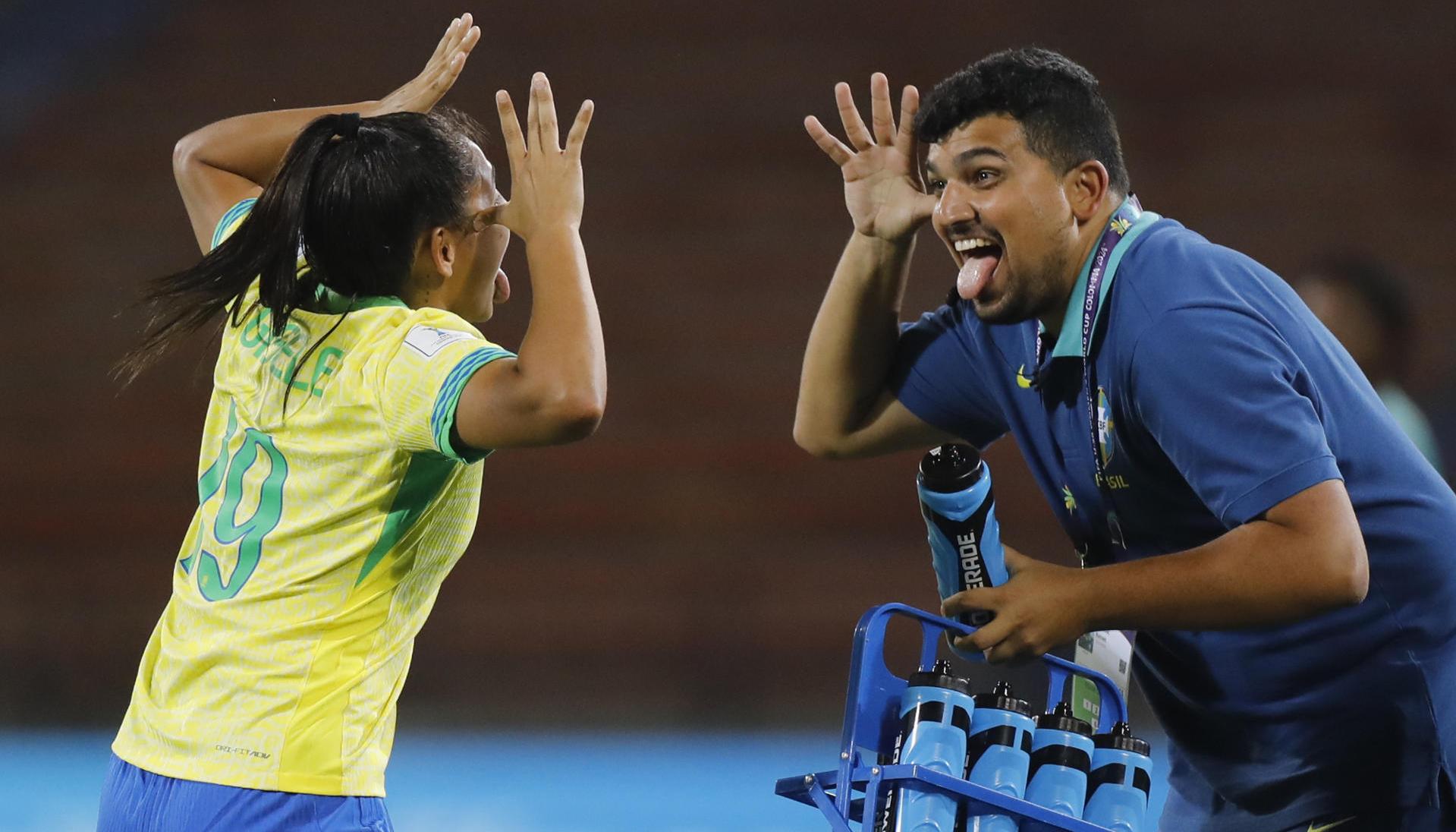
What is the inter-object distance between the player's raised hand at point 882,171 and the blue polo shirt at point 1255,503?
353 mm

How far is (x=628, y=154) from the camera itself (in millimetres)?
7184

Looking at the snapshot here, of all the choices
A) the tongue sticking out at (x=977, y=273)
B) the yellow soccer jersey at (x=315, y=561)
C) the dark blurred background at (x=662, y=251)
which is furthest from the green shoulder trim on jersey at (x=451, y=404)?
the dark blurred background at (x=662, y=251)

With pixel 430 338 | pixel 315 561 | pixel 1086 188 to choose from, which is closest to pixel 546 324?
pixel 430 338

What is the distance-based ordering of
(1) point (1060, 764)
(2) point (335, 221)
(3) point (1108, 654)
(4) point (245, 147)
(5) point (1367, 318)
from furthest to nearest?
(5) point (1367, 318), (4) point (245, 147), (3) point (1108, 654), (2) point (335, 221), (1) point (1060, 764)

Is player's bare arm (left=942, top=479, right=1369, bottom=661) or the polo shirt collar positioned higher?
the polo shirt collar

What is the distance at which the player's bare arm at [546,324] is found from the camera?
1.66 meters

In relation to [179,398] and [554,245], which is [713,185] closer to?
[179,398]

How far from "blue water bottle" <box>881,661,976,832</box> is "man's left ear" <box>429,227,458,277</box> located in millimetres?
795

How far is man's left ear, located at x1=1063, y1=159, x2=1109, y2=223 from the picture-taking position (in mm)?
2084

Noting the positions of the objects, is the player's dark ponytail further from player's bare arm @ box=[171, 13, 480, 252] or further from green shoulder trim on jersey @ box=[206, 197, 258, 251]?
player's bare arm @ box=[171, 13, 480, 252]

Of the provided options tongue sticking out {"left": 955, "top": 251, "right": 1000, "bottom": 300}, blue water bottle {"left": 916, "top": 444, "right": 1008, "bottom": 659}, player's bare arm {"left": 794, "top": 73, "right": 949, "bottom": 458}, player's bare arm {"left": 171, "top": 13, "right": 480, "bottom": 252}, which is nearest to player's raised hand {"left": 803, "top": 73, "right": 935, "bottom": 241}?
player's bare arm {"left": 794, "top": 73, "right": 949, "bottom": 458}

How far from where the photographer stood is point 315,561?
176cm

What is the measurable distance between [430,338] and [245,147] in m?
0.81

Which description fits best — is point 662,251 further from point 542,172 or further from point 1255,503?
point 1255,503
